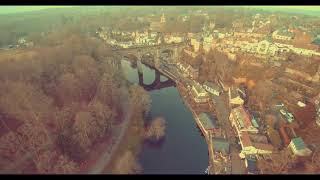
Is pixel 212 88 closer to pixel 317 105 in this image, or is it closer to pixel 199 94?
pixel 199 94

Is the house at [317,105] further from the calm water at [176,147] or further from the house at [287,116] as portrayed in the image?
the calm water at [176,147]

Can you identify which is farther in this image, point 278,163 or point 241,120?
point 241,120

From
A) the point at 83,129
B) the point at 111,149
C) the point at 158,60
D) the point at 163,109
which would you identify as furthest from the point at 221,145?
the point at 158,60

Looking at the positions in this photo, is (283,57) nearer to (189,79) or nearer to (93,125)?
(189,79)

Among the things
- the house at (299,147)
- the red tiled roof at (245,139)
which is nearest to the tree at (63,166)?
the red tiled roof at (245,139)
